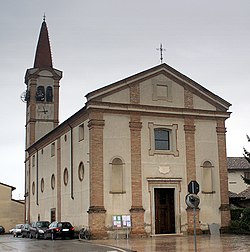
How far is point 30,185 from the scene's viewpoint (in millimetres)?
49188

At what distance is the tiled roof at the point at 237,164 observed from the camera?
55.0m

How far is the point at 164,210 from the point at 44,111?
22158 mm

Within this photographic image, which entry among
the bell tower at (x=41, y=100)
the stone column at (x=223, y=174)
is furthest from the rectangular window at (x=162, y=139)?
the bell tower at (x=41, y=100)

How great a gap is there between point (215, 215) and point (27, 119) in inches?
1024

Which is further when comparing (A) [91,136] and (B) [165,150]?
(B) [165,150]

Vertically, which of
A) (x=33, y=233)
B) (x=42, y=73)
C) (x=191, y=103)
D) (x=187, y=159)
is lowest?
(x=33, y=233)

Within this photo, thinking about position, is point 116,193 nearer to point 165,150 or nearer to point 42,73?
point 165,150

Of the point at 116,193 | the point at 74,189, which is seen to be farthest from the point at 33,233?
the point at 116,193

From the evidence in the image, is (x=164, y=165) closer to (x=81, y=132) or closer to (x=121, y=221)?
(x=121, y=221)

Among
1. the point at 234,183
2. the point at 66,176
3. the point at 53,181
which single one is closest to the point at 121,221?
the point at 66,176

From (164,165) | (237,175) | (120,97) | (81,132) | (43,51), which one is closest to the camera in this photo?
(120,97)

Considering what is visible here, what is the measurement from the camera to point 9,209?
61656mm

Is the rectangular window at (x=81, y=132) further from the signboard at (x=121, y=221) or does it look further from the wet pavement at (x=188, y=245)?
the wet pavement at (x=188, y=245)

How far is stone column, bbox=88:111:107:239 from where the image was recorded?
30203 millimetres
